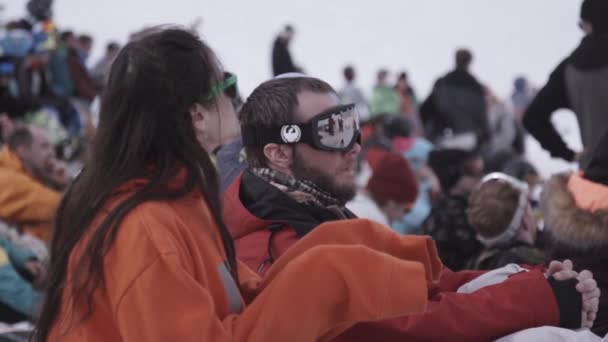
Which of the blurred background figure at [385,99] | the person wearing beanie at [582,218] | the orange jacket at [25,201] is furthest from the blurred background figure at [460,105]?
the person wearing beanie at [582,218]

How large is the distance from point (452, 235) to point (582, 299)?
2.14 meters

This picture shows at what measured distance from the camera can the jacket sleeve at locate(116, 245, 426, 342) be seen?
148 centimetres

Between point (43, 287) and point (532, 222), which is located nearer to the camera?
point (43, 287)

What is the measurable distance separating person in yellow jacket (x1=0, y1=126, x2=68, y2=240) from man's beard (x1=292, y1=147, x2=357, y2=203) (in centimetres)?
275

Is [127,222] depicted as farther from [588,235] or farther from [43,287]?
[588,235]

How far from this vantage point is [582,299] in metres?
1.84

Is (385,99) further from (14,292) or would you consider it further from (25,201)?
(14,292)

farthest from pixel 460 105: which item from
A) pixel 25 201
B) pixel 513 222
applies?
pixel 513 222

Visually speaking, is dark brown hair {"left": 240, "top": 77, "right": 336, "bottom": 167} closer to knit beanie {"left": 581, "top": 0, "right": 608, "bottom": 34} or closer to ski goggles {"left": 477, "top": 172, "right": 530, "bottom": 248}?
ski goggles {"left": 477, "top": 172, "right": 530, "bottom": 248}

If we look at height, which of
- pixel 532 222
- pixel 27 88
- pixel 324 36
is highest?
pixel 532 222

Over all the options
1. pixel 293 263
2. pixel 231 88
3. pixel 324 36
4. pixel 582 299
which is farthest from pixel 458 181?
pixel 324 36

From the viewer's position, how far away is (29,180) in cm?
520

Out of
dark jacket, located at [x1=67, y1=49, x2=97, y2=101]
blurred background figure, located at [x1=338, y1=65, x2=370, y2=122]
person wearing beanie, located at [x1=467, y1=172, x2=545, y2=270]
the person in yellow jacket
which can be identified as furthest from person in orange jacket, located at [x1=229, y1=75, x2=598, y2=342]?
blurred background figure, located at [x1=338, y1=65, x2=370, y2=122]

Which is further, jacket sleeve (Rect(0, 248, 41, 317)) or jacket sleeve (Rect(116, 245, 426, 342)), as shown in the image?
jacket sleeve (Rect(0, 248, 41, 317))
